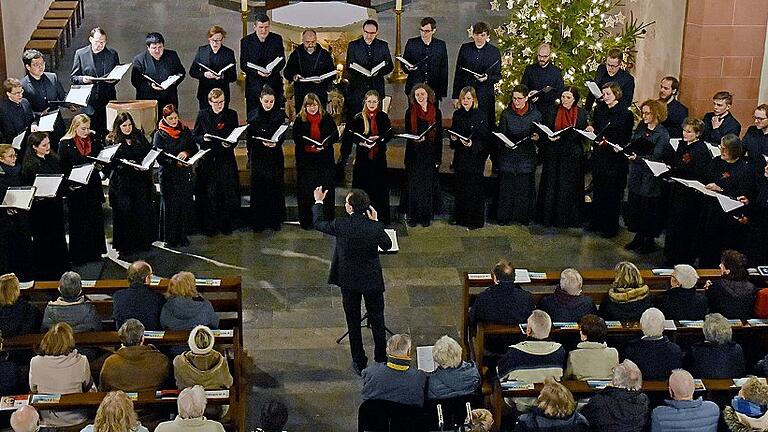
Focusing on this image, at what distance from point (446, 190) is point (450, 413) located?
5.78 meters

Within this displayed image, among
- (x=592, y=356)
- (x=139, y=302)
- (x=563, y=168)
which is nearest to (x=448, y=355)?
(x=592, y=356)

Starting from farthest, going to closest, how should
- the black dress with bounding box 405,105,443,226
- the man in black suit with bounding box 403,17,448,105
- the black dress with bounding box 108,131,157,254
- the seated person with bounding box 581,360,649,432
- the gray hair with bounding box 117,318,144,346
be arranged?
the man in black suit with bounding box 403,17,448,105 → the black dress with bounding box 405,105,443,226 → the black dress with bounding box 108,131,157,254 → the gray hair with bounding box 117,318,144,346 → the seated person with bounding box 581,360,649,432

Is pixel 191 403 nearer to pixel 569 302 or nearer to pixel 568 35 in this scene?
pixel 569 302

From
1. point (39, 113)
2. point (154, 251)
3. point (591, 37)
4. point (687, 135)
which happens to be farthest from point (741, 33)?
point (39, 113)

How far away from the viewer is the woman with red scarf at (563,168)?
477 inches

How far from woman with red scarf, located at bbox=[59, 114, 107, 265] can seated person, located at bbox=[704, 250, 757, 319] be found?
18.9 ft

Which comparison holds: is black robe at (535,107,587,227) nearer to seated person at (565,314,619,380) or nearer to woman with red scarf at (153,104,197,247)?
woman with red scarf at (153,104,197,247)

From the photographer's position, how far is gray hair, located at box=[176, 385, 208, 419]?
737 centimetres

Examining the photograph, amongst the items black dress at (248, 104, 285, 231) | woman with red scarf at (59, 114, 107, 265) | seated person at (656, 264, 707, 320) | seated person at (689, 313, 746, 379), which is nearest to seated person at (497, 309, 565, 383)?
seated person at (689, 313, 746, 379)

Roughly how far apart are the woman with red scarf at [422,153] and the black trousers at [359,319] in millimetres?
2836

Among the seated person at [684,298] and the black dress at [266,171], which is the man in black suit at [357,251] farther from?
the black dress at [266,171]

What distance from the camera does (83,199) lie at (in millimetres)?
11445

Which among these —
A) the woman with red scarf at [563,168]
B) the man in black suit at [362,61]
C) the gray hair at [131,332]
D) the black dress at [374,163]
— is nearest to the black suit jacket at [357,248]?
the gray hair at [131,332]

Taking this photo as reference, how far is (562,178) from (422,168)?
145 centimetres
